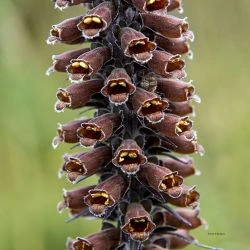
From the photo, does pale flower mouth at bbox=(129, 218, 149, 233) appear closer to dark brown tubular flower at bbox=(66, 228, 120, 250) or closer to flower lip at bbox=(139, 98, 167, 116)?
dark brown tubular flower at bbox=(66, 228, 120, 250)

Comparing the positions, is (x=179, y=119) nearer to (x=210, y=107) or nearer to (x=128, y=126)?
(x=128, y=126)

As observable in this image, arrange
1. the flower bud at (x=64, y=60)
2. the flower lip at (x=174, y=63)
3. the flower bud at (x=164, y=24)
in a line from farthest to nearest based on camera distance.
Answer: the flower bud at (x=64, y=60), the flower bud at (x=164, y=24), the flower lip at (x=174, y=63)

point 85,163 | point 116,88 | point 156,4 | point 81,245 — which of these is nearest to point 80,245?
point 81,245

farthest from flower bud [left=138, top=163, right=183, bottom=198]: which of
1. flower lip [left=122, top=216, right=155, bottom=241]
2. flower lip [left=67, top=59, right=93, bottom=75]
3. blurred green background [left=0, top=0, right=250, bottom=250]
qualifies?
blurred green background [left=0, top=0, right=250, bottom=250]

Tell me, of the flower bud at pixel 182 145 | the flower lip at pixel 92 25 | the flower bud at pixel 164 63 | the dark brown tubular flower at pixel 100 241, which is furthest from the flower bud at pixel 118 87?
the dark brown tubular flower at pixel 100 241

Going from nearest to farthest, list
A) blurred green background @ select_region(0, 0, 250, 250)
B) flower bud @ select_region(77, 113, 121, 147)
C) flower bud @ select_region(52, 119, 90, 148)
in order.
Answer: flower bud @ select_region(77, 113, 121, 147) < flower bud @ select_region(52, 119, 90, 148) < blurred green background @ select_region(0, 0, 250, 250)

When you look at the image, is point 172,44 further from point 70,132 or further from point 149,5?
point 70,132

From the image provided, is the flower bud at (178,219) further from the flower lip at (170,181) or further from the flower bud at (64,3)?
the flower bud at (64,3)
